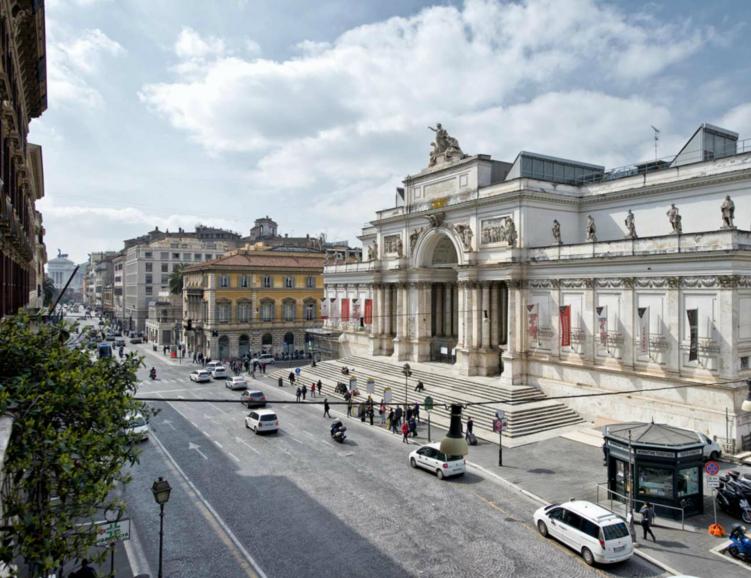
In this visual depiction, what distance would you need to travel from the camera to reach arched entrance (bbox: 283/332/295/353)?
6700cm

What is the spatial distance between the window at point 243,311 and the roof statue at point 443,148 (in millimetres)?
32007

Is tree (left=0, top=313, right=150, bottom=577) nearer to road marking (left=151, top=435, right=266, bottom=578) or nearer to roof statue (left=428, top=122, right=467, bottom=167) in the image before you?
road marking (left=151, top=435, right=266, bottom=578)

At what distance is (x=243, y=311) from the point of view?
64812mm

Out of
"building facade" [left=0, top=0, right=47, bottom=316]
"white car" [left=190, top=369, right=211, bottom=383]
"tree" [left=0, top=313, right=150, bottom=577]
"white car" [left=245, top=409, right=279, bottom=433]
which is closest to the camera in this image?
"tree" [left=0, top=313, right=150, bottom=577]

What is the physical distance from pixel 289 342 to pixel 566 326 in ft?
139

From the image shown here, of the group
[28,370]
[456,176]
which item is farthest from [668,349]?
[28,370]

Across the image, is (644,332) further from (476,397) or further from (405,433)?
(405,433)

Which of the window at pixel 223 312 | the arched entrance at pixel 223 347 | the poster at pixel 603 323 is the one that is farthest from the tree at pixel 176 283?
the poster at pixel 603 323

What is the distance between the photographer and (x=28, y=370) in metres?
10.0

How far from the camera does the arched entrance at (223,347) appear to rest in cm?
6338

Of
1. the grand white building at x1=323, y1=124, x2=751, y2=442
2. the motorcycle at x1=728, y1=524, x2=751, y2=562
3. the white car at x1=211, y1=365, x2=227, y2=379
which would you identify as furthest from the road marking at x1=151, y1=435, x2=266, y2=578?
the white car at x1=211, y1=365, x2=227, y2=379

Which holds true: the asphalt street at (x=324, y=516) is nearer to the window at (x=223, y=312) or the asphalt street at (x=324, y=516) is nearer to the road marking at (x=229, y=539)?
the road marking at (x=229, y=539)

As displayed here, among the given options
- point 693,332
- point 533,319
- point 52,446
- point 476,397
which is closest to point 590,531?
point 52,446

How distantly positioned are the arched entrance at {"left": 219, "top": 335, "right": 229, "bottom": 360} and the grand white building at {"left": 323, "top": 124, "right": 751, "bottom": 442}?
23021 millimetres
